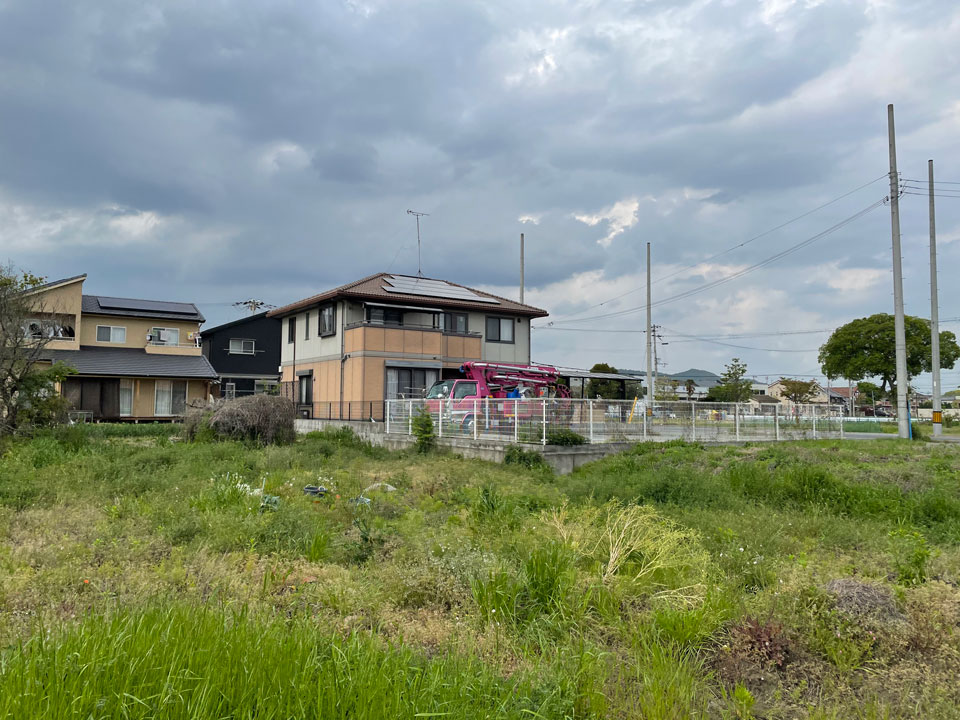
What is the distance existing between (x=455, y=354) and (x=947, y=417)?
120ft

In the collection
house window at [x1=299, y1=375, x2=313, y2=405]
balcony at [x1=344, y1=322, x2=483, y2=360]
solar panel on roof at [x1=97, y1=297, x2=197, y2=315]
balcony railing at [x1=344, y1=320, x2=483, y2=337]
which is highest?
solar panel on roof at [x1=97, y1=297, x2=197, y2=315]

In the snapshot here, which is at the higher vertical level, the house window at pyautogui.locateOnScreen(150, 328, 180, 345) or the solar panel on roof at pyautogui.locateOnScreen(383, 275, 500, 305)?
the solar panel on roof at pyautogui.locateOnScreen(383, 275, 500, 305)

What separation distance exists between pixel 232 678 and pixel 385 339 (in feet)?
76.7

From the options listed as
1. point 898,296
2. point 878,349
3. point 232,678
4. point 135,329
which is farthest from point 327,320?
point 878,349

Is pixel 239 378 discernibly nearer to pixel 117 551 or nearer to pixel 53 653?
pixel 117 551

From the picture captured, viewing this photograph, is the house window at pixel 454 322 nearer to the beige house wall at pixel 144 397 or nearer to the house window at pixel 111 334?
the beige house wall at pixel 144 397

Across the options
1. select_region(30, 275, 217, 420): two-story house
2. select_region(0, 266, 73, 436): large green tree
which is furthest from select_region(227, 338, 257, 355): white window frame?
select_region(0, 266, 73, 436): large green tree

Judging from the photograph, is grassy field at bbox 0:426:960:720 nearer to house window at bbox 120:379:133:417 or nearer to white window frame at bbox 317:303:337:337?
white window frame at bbox 317:303:337:337

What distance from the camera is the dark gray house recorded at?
41.1 meters

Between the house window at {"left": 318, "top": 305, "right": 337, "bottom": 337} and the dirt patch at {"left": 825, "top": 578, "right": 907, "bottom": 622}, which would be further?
the house window at {"left": 318, "top": 305, "right": 337, "bottom": 337}

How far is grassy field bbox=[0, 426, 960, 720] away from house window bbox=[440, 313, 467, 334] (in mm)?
19994

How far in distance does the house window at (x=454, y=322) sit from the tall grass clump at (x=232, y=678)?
25170 millimetres

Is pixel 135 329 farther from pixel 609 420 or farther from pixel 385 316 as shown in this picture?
pixel 609 420

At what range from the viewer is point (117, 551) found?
218 inches
